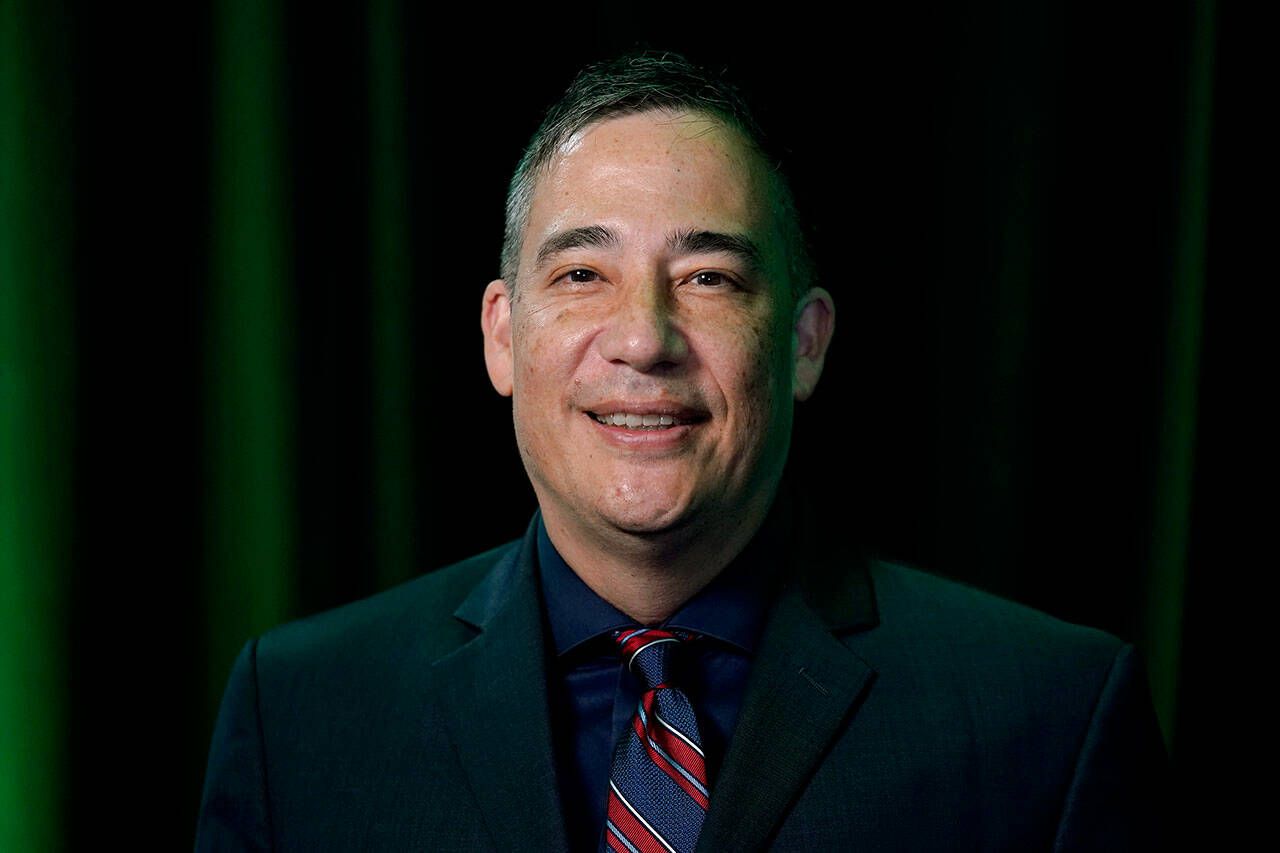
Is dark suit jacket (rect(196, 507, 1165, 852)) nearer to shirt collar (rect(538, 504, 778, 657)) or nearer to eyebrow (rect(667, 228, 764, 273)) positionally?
shirt collar (rect(538, 504, 778, 657))

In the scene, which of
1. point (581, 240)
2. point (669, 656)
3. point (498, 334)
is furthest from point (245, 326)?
point (669, 656)

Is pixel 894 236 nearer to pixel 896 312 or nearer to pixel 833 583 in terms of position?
pixel 896 312

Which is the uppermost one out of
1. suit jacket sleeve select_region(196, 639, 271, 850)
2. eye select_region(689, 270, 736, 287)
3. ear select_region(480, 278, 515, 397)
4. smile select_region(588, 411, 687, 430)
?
eye select_region(689, 270, 736, 287)

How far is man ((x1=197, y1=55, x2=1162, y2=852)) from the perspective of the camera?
137 cm

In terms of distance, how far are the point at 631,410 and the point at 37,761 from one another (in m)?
1.16

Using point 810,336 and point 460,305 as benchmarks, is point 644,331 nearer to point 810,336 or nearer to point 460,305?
point 810,336

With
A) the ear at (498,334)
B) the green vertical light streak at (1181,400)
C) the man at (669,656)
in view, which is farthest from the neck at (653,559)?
the green vertical light streak at (1181,400)

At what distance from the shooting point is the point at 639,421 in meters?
1.42

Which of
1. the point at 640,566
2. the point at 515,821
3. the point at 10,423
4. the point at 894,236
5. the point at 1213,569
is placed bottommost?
the point at 515,821

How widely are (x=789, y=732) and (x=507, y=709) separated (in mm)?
350

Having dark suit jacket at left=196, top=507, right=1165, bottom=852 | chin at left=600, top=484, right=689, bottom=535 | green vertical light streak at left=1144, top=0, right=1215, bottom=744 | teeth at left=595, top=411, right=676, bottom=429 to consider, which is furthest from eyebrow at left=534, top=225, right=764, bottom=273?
green vertical light streak at left=1144, top=0, right=1215, bottom=744

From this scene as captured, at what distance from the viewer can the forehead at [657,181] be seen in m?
1.43

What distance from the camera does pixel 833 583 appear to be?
1555mm

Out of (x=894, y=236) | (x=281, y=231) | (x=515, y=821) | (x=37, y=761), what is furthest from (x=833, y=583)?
(x=37, y=761)
